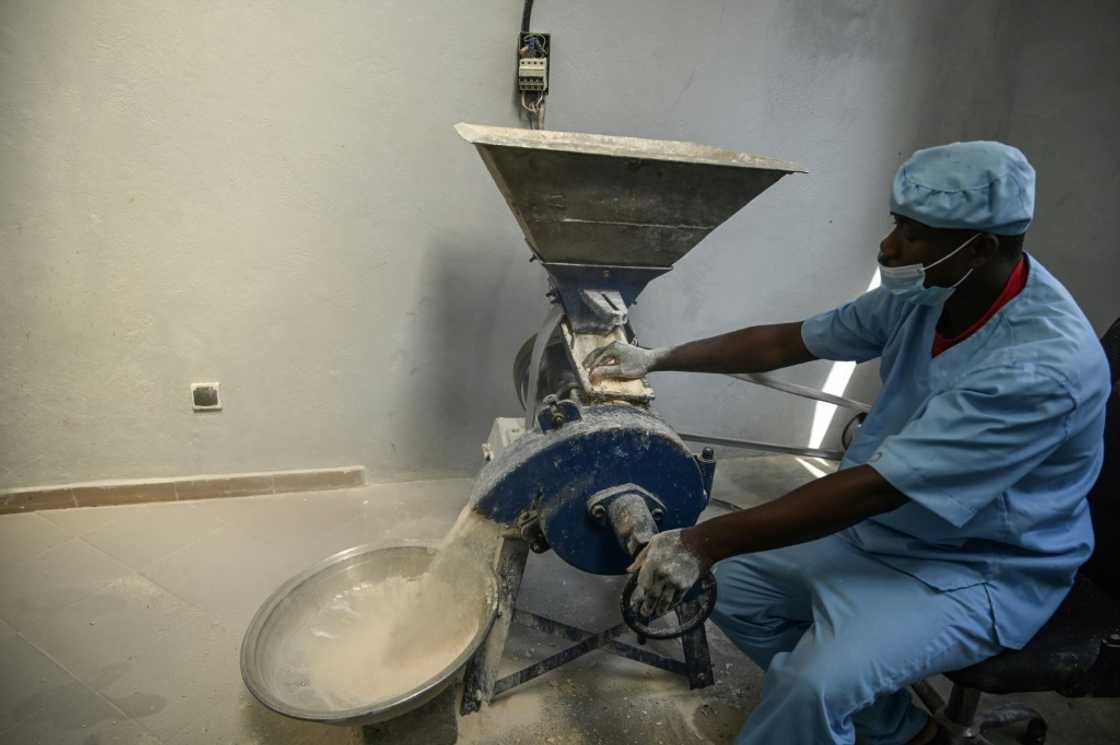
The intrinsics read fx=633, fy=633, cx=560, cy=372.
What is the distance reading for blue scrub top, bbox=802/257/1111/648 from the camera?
1.22 m

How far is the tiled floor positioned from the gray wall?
28cm

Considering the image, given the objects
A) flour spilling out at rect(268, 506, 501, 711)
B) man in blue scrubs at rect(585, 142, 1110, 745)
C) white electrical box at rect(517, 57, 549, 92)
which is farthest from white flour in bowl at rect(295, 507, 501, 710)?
white electrical box at rect(517, 57, 549, 92)

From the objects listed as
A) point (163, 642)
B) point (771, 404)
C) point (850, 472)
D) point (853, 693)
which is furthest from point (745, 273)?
point (163, 642)

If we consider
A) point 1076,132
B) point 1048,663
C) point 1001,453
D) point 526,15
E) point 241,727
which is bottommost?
point 241,727

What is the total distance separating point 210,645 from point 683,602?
4.84 feet

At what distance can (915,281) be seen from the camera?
1389mm

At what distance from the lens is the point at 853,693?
4.19 ft

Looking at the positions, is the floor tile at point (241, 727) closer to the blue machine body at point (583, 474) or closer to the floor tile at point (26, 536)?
the blue machine body at point (583, 474)

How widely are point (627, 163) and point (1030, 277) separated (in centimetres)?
92

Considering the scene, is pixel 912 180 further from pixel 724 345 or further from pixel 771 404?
pixel 771 404

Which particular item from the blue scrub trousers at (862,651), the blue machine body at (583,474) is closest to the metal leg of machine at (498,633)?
the blue machine body at (583,474)

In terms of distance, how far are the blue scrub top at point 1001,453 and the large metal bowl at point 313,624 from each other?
96 cm

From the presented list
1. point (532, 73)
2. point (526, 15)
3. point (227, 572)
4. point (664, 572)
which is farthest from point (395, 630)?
point (526, 15)

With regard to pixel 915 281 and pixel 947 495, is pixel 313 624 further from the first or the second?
pixel 915 281
